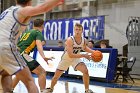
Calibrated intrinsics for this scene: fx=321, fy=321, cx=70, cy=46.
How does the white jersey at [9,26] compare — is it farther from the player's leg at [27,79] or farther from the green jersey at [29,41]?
the green jersey at [29,41]

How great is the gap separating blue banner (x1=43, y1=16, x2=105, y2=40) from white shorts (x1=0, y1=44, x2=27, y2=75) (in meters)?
14.2

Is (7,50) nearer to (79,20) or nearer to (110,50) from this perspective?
(110,50)

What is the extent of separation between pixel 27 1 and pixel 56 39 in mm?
17234

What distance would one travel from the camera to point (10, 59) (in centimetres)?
454

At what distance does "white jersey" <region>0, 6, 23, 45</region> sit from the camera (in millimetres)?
4504

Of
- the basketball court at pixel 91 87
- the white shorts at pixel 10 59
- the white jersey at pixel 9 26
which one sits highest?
the white jersey at pixel 9 26

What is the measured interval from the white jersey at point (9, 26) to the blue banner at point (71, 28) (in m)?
→ 14.2

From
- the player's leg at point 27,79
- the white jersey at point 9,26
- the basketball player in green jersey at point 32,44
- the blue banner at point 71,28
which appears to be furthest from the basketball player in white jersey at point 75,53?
the blue banner at point 71,28

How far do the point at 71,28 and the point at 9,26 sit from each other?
627 inches

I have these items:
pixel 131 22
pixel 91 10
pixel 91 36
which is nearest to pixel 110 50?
pixel 131 22

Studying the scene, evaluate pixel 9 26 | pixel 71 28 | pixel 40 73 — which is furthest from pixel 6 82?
pixel 71 28

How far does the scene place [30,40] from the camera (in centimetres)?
717

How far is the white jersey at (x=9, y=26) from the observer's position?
14.8ft

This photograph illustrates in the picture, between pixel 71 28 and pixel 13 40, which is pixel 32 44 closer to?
pixel 13 40
